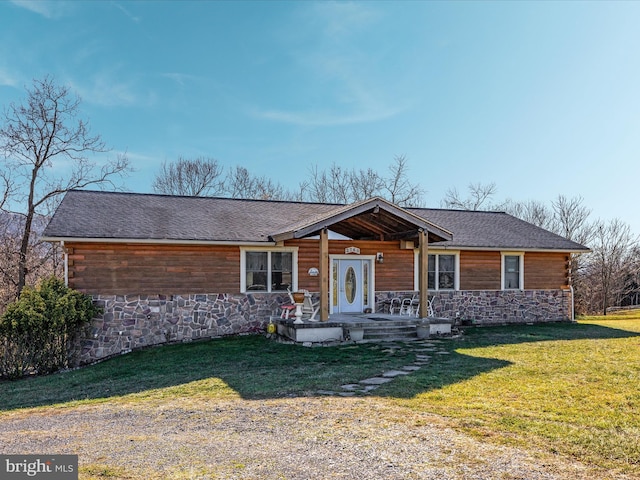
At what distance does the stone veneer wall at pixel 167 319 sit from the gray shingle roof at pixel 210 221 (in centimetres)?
169

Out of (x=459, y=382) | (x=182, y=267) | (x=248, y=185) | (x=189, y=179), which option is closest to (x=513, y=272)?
(x=459, y=382)

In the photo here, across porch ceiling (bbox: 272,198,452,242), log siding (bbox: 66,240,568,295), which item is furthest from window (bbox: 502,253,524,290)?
porch ceiling (bbox: 272,198,452,242)

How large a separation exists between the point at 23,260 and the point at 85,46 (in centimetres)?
859

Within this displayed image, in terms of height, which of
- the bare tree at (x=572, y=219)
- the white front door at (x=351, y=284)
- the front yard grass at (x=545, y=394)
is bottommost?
the front yard grass at (x=545, y=394)

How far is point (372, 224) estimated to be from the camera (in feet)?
47.1

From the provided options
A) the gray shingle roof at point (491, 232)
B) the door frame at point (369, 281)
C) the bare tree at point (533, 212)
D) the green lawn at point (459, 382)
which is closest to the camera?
the green lawn at point (459, 382)

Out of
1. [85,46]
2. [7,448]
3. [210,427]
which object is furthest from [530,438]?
[85,46]

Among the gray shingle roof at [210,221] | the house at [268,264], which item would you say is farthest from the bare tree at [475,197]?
the house at [268,264]

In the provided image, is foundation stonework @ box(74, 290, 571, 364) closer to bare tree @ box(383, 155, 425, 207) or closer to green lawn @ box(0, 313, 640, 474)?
green lawn @ box(0, 313, 640, 474)

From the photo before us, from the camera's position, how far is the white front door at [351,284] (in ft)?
48.8

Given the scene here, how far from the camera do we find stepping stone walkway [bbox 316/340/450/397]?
7.13 metres

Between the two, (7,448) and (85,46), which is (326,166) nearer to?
(85,46)

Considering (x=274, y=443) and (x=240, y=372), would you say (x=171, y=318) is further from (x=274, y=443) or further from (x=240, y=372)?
(x=274, y=443)

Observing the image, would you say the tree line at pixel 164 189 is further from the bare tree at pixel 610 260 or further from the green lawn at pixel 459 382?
the green lawn at pixel 459 382
